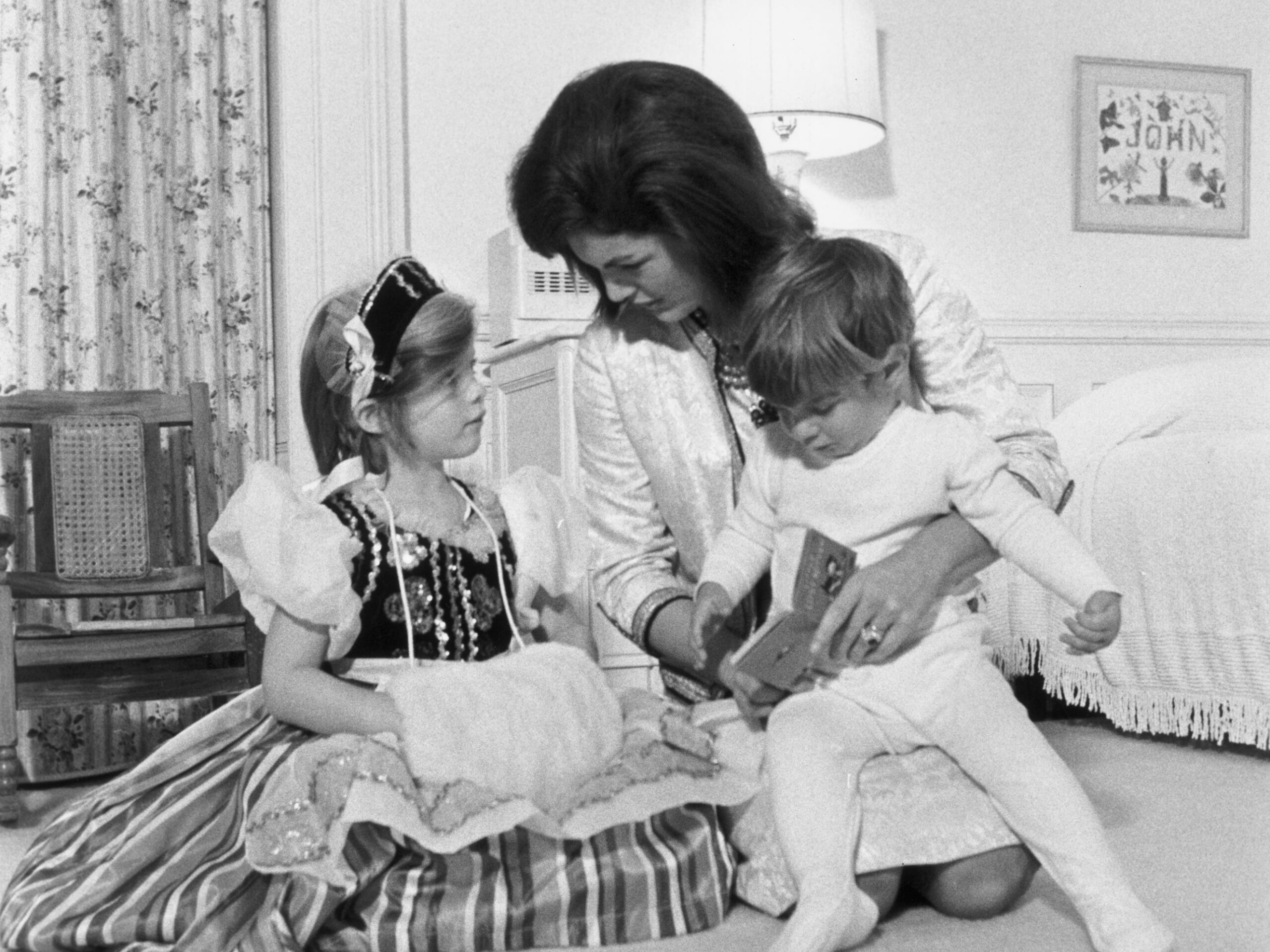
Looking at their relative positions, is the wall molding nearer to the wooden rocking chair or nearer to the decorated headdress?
the wooden rocking chair

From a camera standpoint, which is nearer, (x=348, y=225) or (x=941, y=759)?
(x=941, y=759)

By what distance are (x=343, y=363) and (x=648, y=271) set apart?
0.36 m

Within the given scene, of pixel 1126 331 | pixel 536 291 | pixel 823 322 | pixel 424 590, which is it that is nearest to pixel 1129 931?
pixel 823 322

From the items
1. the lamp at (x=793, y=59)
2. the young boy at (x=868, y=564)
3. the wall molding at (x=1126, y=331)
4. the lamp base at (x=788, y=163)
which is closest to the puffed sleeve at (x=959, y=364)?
the young boy at (x=868, y=564)

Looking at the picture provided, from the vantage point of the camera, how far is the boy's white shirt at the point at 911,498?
149cm

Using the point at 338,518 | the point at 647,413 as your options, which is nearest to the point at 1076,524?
the point at 647,413

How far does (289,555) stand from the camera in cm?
155

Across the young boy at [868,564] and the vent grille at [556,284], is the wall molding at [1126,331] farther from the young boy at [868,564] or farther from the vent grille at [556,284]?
the young boy at [868,564]

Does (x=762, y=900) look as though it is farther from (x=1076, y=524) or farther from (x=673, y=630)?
(x=1076, y=524)

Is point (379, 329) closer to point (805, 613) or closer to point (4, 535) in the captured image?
point (805, 613)

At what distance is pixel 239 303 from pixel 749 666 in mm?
2212

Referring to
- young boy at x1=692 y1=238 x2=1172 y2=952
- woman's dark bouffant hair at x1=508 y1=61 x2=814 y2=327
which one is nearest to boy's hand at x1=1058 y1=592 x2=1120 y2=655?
young boy at x1=692 y1=238 x2=1172 y2=952

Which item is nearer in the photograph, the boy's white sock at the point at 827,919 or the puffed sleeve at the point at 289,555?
the boy's white sock at the point at 827,919

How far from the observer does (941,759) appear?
1532mm
